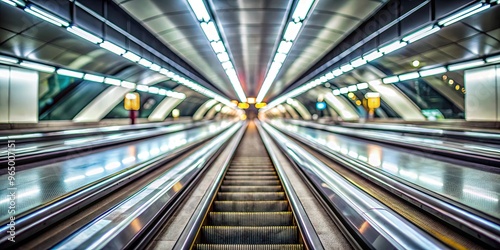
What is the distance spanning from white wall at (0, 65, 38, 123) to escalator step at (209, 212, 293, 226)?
839 cm

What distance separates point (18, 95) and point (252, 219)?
29.8 ft

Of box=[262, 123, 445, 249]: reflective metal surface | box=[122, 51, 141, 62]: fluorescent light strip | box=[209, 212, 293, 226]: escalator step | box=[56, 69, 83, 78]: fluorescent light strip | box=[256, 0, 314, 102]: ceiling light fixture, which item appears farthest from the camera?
box=[56, 69, 83, 78]: fluorescent light strip

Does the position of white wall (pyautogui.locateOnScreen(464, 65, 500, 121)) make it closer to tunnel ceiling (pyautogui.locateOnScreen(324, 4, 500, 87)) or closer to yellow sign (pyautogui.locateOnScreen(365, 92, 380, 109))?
tunnel ceiling (pyautogui.locateOnScreen(324, 4, 500, 87))

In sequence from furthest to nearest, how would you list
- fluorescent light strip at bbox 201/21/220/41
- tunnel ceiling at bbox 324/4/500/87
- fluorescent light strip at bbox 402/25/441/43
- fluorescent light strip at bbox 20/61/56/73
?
1. fluorescent light strip at bbox 20/61/56/73
2. tunnel ceiling at bbox 324/4/500/87
3. fluorescent light strip at bbox 201/21/220/41
4. fluorescent light strip at bbox 402/25/441/43

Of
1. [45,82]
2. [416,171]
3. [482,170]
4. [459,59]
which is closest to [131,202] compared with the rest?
[416,171]

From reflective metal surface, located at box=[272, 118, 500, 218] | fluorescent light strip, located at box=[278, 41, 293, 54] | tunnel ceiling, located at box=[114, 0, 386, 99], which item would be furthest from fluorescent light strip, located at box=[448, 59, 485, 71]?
fluorescent light strip, located at box=[278, 41, 293, 54]

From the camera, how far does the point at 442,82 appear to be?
406 inches

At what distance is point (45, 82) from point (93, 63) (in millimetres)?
2977

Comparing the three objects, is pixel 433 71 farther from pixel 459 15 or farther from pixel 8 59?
pixel 8 59

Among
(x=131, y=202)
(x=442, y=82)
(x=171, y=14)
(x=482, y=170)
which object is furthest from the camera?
(x=442, y=82)

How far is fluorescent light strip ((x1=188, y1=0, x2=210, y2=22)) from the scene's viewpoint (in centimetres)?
459

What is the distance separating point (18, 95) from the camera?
8.00m

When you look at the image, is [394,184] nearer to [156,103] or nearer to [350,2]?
[350,2]

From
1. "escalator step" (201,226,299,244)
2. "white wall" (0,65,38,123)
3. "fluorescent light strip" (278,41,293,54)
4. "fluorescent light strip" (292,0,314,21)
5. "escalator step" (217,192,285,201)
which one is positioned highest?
"fluorescent light strip" (278,41,293,54)
